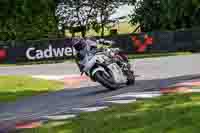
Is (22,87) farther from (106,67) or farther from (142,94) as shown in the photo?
(142,94)

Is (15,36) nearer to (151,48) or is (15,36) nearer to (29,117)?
(151,48)

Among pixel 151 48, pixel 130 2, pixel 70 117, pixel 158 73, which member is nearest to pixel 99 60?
pixel 70 117

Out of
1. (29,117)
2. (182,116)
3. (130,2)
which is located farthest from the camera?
(130,2)

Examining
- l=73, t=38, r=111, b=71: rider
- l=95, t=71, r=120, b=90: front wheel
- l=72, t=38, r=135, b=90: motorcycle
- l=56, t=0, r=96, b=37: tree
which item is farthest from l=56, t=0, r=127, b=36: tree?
l=73, t=38, r=111, b=71: rider

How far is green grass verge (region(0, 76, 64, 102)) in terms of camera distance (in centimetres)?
1814

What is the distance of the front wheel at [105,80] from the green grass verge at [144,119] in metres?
4.27

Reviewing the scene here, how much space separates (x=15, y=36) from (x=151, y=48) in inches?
788

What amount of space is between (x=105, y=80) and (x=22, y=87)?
204 inches

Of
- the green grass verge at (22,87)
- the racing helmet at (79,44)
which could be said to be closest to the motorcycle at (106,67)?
the racing helmet at (79,44)

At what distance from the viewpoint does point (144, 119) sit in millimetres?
8867

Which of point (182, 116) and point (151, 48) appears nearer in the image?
point (182, 116)

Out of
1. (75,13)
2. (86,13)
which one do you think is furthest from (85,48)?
(75,13)

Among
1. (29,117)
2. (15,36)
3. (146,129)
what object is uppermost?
(146,129)

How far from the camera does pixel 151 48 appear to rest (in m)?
37.8
